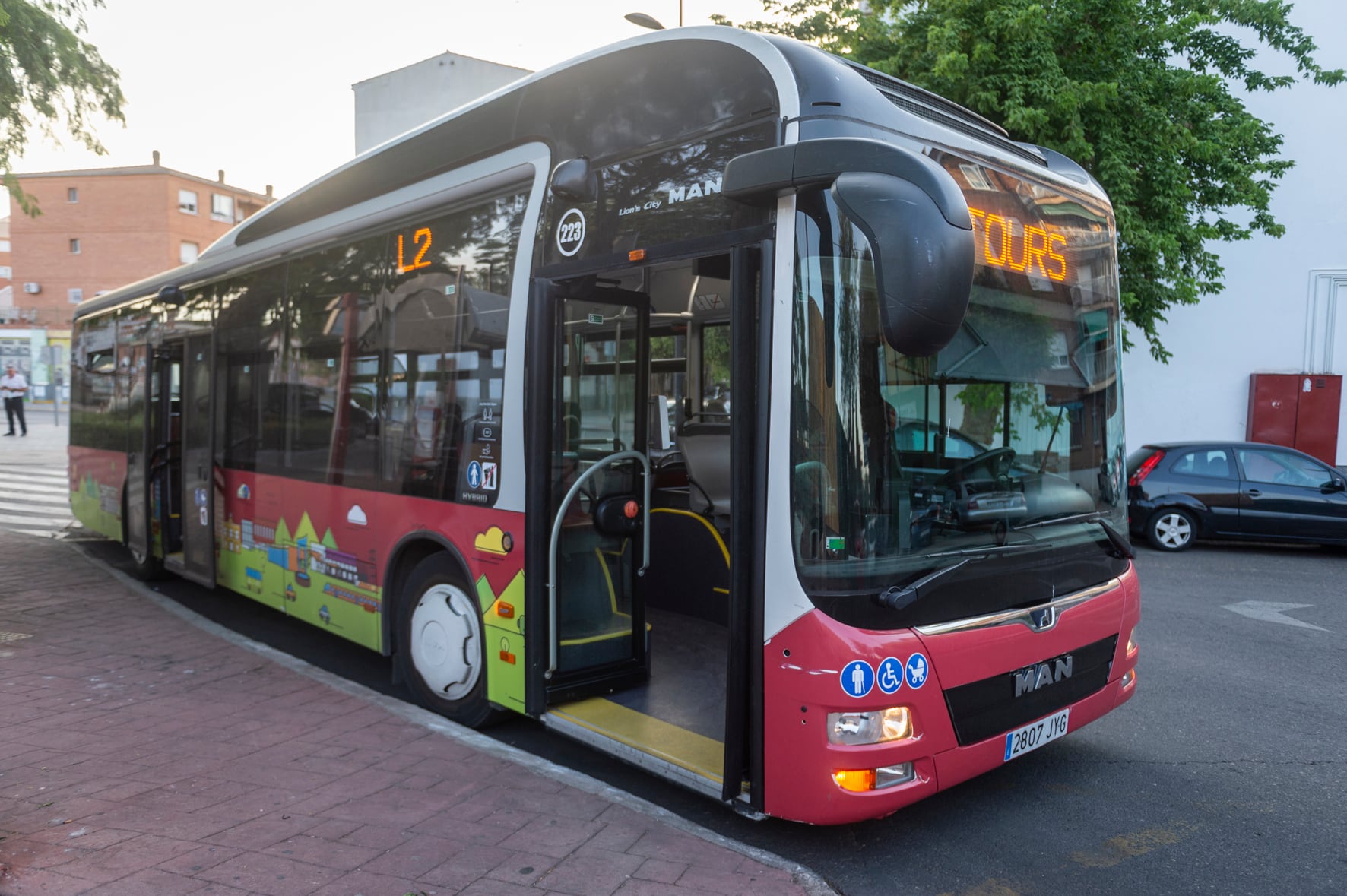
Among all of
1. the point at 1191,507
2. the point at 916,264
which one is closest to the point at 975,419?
the point at 916,264

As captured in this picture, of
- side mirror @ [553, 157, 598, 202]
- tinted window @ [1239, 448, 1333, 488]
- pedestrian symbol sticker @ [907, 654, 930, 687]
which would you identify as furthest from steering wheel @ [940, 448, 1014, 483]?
tinted window @ [1239, 448, 1333, 488]

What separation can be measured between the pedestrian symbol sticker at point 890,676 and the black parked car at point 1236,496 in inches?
387

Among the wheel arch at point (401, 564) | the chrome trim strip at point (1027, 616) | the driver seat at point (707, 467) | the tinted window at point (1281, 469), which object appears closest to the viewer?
the chrome trim strip at point (1027, 616)

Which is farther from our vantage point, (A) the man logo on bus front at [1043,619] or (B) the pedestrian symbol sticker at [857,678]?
(A) the man logo on bus front at [1043,619]

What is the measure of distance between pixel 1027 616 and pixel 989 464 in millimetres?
634

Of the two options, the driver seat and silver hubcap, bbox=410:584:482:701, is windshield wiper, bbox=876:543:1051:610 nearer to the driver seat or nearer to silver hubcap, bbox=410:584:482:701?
silver hubcap, bbox=410:584:482:701

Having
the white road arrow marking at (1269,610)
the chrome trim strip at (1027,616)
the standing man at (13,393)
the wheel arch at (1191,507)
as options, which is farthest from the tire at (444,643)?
the standing man at (13,393)

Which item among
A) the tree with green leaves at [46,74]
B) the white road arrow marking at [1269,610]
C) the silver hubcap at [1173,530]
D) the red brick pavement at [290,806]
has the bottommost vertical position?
the white road arrow marking at [1269,610]

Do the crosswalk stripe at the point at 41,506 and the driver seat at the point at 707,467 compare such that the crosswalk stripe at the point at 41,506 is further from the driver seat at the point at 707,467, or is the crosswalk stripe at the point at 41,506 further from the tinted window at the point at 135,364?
the driver seat at the point at 707,467

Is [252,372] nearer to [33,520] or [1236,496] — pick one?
[33,520]

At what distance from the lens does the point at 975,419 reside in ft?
12.4

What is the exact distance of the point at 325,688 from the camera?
5.72 metres

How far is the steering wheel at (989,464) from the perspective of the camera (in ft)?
12.0

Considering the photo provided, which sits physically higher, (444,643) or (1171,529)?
(444,643)
